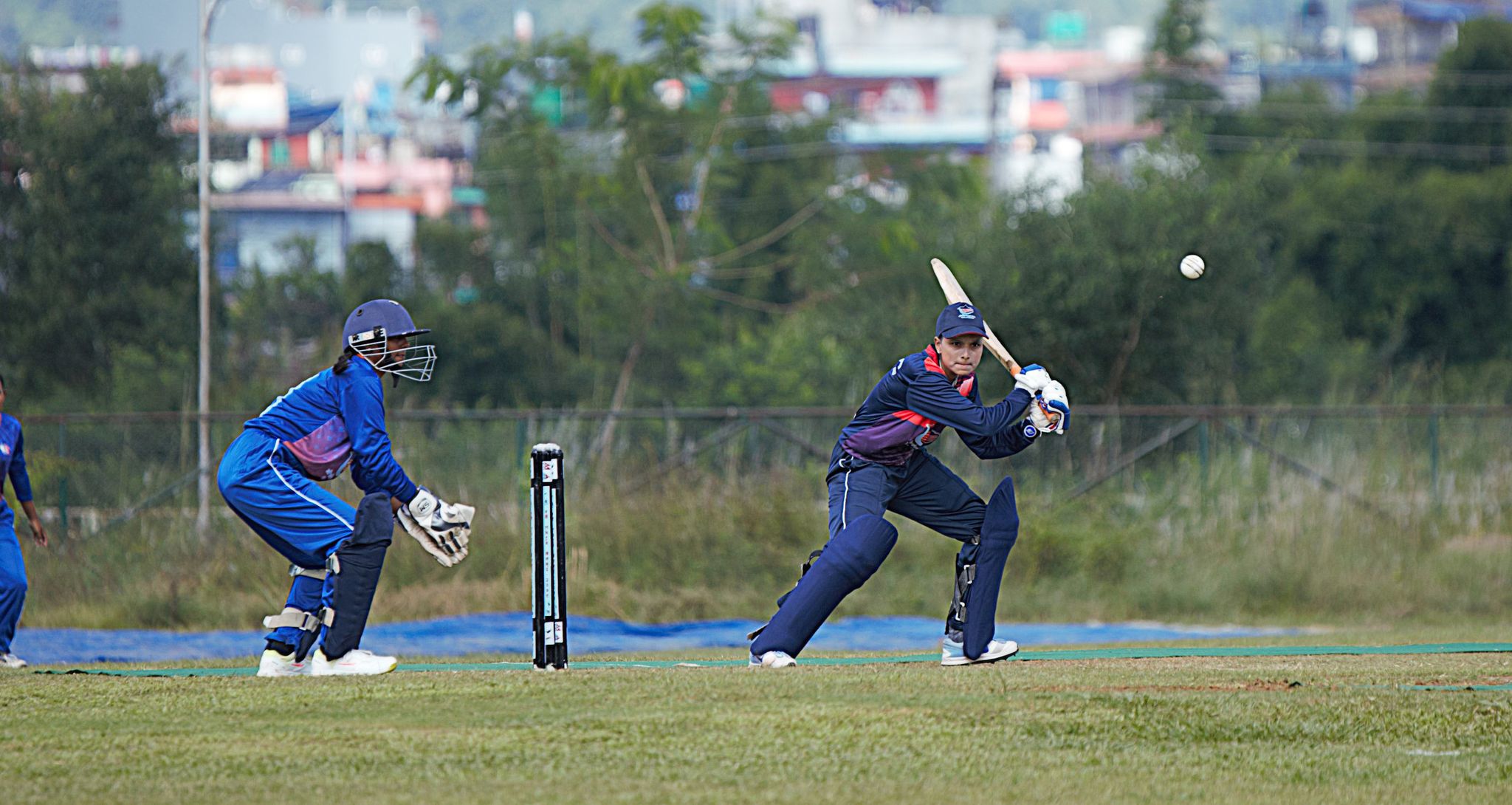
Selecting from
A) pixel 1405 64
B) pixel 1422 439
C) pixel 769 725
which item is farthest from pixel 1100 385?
pixel 1405 64

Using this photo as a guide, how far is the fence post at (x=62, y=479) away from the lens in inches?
747

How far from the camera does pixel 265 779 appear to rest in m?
6.18

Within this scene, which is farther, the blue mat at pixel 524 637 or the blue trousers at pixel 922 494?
the blue mat at pixel 524 637

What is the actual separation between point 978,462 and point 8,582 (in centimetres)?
1181

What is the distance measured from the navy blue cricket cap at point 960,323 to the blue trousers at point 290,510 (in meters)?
2.94

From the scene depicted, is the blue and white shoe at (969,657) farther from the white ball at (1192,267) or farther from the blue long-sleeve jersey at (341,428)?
the white ball at (1192,267)

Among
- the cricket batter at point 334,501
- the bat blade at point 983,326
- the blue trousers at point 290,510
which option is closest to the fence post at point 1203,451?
the bat blade at point 983,326

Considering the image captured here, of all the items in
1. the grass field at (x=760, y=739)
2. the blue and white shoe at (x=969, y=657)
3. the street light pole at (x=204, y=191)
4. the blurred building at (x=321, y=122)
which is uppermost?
the blurred building at (x=321, y=122)

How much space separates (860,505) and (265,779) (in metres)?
3.74

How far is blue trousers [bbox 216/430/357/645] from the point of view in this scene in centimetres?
859

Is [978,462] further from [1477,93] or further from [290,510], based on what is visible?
[1477,93]

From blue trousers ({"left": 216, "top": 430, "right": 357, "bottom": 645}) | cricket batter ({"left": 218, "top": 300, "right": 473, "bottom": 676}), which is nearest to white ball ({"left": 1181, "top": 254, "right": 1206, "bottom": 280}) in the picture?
cricket batter ({"left": 218, "top": 300, "right": 473, "bottom": 676})

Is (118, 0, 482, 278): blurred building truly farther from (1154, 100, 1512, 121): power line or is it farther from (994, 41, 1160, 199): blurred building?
(1154, 100, 1512, 121): power line

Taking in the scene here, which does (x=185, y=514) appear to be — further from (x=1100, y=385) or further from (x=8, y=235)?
(x=8, y=235)
